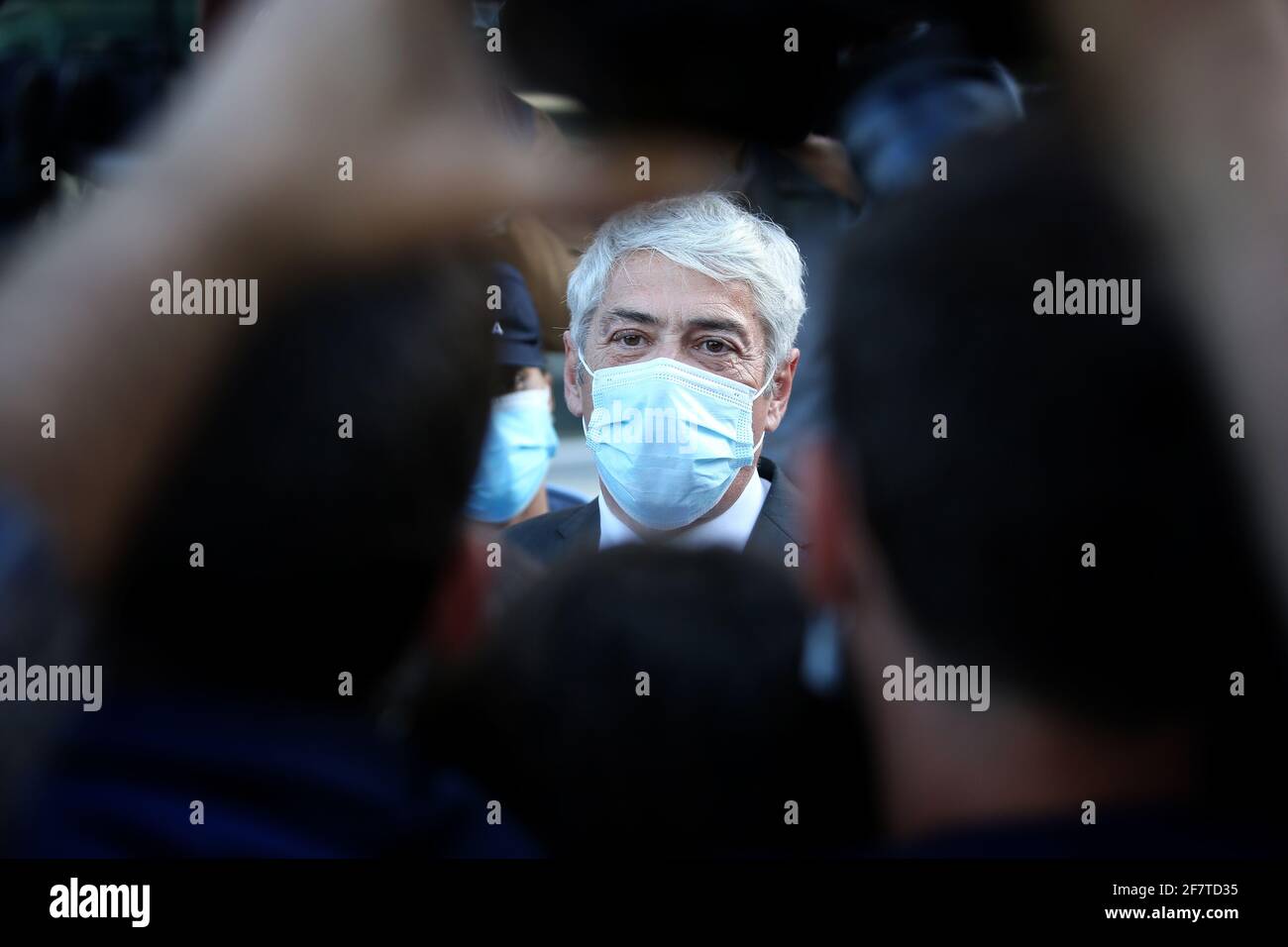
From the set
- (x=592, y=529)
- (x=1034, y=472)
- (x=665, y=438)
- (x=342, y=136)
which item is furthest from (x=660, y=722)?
(x=342, y=136)

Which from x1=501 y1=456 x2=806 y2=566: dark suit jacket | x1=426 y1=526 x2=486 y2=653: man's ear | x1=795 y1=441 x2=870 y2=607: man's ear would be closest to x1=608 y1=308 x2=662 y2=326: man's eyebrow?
x1=501 y1=456 x2=806 y2=566: dark suit jacket

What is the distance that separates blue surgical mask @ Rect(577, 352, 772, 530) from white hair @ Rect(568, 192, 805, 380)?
0.10 metres

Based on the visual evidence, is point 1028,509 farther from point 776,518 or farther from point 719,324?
point 719,324

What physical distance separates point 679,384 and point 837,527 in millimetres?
605

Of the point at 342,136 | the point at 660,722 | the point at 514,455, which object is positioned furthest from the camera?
the point at 514,455

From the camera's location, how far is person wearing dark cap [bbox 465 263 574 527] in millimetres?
1811

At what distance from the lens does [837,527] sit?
4.60 ft

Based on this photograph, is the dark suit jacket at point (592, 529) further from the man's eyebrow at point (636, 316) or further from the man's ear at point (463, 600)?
the man's eyebrow at point (636, 316)

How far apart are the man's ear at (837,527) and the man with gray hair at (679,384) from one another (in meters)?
0.47

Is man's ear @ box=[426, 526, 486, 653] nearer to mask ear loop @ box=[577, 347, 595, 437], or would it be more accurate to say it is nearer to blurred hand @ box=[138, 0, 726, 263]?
mask ear loop @ box=[577, 347, 595, 437]

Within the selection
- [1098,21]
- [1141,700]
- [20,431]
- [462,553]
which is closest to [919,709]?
[1141,700]
